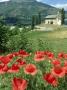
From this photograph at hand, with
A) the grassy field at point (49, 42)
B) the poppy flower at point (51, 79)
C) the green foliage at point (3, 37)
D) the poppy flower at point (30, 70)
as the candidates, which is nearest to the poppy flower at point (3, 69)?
the poppy flower at point (30, 70)

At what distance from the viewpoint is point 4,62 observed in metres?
6.20

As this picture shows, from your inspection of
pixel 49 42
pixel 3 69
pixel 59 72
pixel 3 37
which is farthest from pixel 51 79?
pixel 49 42

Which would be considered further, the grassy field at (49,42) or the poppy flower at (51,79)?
the grassy field at (49,42)

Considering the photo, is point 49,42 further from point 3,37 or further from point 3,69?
point 3,69

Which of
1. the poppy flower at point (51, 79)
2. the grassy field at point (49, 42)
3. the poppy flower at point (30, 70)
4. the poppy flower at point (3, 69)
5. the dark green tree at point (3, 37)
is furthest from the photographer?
the dark green tree at point (3, 37)

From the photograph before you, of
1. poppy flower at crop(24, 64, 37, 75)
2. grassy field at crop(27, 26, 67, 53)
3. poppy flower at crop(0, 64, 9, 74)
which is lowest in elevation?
grassy field at crop(27, 26, 67, 53)

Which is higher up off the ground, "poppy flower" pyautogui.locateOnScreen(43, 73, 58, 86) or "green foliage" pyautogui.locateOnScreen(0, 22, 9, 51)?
"poppy flower" pyautogui.locateOnScreen(43, 73, 58, 86)

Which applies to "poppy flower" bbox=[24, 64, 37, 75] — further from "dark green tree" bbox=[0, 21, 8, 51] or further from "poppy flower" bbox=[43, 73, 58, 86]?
"dark green tree" bbox=[0, 21, 8, 51]

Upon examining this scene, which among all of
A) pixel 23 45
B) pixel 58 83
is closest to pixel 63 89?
pixel 58 83

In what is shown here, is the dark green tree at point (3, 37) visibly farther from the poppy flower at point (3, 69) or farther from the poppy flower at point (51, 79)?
the poppy flower at point (51, 79)

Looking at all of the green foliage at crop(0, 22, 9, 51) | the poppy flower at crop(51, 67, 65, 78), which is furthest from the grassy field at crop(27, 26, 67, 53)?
the poppy flower at crop(51, 67, 65, 78)

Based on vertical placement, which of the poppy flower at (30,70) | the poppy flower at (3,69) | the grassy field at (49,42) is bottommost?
the grassy field at (49,42)

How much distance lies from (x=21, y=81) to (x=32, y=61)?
5.38 ft

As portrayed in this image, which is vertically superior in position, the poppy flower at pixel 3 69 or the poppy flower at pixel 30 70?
the poppy flower at pixel 30 70
